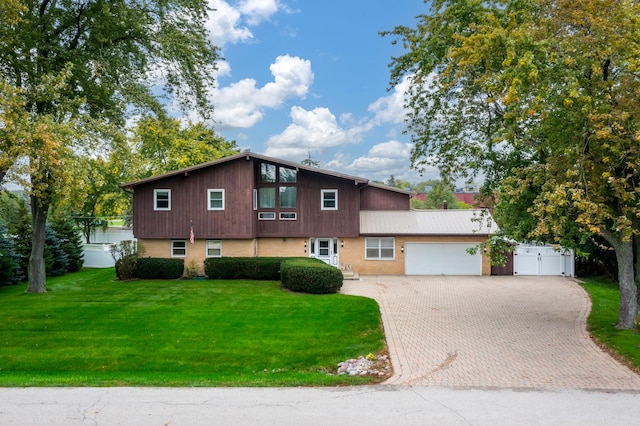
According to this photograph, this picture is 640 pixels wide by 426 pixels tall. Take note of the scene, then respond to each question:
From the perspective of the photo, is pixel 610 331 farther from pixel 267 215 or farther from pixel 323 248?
pixel 267 215

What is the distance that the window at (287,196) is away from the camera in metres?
23.3

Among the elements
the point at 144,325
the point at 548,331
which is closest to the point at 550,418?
the point at 548,331

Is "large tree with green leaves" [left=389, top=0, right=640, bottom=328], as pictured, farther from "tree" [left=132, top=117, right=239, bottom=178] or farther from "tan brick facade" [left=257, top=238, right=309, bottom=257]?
"tree" [left=132, top=117, right=239, bottom=178]

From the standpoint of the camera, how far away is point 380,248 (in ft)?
77.7

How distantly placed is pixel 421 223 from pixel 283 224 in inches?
307

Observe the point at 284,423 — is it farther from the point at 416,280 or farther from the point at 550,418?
the point at 416,280

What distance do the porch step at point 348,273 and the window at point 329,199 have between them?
324 centimetres

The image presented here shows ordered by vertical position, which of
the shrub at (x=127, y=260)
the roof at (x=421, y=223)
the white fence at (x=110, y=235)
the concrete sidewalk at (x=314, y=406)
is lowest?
the concrete sidewalk at (x=314, y=406)

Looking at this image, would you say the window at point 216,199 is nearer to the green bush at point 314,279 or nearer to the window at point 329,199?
the window at point 329,199

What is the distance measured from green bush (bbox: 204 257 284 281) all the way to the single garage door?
736cm

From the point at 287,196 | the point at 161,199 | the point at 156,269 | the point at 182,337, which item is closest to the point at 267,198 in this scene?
the point at 287,196

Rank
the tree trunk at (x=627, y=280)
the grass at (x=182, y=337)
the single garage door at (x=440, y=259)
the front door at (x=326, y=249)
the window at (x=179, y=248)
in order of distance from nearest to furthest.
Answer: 1. the grass at (x=182, y=337)
2. the tree trunk at (x=627, y=280)
3. the window at (x=179, y=248)
4. the single garage door at (x=440, y=259)
5. the front door at (x=326, y=249)

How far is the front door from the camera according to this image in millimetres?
23655

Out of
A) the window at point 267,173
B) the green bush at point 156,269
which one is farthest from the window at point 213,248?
the window at point 267,173
